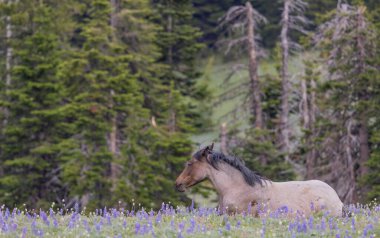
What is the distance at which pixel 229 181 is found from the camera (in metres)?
16.9

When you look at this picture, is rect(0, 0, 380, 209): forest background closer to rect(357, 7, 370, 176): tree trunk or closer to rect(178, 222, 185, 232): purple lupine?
rect(357, 7, 370, 176): tree trunk

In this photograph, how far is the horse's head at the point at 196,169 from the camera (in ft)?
57.1

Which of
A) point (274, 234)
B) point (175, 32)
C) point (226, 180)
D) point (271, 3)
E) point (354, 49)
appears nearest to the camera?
point (274, 234)

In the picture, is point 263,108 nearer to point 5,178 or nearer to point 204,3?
point 5,178

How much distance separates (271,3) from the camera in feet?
298

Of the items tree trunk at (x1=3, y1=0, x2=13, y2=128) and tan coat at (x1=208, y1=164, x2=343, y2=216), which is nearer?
tan coat at (x1=208, y1=164, x2=343, y2=216)

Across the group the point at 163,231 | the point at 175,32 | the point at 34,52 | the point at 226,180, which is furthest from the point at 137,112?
the point at 163,231

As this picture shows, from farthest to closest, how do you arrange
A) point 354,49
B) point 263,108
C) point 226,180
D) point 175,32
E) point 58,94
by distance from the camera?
point 175,32
point 263,108
point 58,94
point 354,49
point 226,180

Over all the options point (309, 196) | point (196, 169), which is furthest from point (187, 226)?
point (196, 169)

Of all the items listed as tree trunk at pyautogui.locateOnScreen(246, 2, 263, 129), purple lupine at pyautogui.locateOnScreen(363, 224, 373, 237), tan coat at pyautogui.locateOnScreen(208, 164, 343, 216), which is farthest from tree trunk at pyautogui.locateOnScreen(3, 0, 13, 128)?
purple lupine at pyautogui.locateOnScreen(363, 224, 373, 237)

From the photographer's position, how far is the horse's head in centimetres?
1739

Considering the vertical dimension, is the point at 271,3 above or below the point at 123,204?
above

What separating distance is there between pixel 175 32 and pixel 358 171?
24522 mm

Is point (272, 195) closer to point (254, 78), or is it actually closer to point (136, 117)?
point (254, 78)
